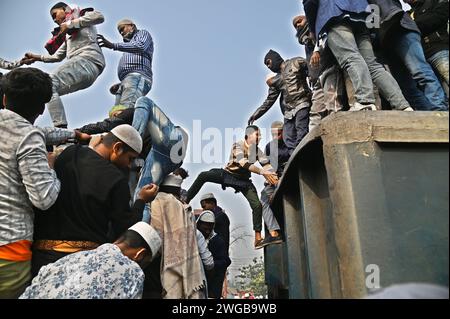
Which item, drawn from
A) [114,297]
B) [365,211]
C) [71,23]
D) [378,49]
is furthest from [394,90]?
[71,23]

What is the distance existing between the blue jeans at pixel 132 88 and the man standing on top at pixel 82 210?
7.85 feet

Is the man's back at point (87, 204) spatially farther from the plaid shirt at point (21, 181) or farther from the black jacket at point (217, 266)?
the black jacket at point (217, 266)

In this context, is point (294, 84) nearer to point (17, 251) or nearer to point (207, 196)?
point (207, 196)

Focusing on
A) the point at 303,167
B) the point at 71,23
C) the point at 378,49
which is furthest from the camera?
the point at 71,23

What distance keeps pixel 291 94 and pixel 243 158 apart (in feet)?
3.73

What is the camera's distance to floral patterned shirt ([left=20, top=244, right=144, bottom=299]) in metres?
1.94

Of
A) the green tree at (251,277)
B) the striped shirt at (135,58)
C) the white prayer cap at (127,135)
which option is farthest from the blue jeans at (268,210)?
the green tree at (251,277)

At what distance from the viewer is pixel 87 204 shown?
2.43 meters

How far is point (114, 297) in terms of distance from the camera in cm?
200

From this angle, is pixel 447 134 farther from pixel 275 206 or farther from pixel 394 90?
pixel 275 206

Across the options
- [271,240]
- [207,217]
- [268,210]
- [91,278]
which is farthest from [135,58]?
[91,278]

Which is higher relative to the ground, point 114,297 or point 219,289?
point 219,289
